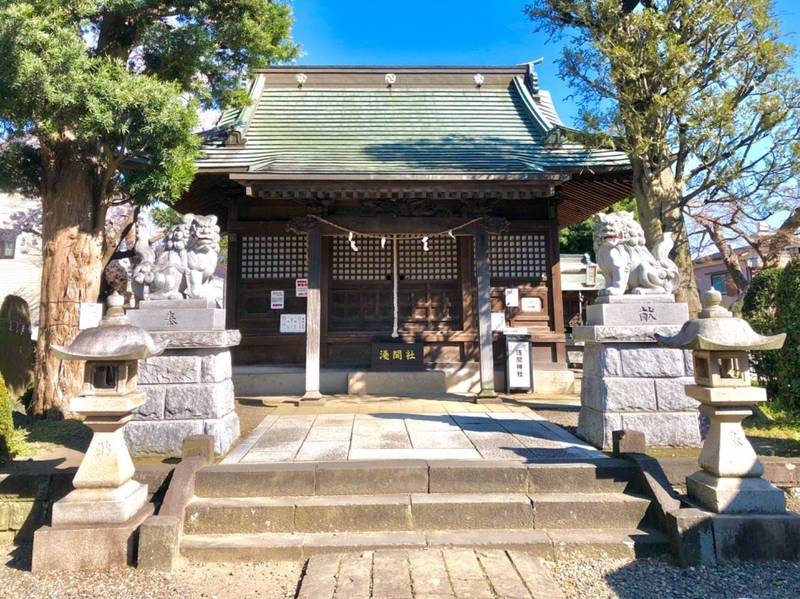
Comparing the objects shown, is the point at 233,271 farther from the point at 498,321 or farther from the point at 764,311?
the point at 764,311

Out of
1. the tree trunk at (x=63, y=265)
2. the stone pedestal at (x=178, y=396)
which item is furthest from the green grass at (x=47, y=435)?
the stone pedestal at (x=178, y=396)

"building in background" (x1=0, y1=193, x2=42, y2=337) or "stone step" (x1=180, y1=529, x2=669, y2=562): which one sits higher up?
"building in background" (x1=0, y1=193, x2=42, y2=337)

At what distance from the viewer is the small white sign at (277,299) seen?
9.21 metres

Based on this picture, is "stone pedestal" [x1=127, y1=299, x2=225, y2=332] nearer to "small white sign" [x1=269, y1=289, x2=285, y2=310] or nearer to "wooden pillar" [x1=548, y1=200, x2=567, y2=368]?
"small white sign" [x1=269, y1=289, x2=285, y2=310]

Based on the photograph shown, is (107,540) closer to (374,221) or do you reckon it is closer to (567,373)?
(374,221)

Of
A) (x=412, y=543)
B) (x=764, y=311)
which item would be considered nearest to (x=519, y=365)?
(x=764, y=311)

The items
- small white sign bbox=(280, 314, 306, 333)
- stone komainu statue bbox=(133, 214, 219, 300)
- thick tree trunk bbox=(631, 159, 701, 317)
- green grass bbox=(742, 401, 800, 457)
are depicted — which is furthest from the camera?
small white sign bbox=(280, 314, 306, 333)

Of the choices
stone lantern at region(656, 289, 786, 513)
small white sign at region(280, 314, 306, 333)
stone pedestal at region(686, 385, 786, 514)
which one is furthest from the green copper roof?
stone pedestal at region(686, 385, 786, 514)

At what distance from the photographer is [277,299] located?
9227 mm

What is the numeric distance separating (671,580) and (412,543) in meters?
1.95

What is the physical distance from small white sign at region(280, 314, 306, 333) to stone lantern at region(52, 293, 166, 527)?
5372 millimetres

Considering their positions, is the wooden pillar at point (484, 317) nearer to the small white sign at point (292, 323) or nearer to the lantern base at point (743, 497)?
the small white sign at point (292, 323)

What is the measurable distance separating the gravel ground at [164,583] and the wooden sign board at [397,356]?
5583 mm

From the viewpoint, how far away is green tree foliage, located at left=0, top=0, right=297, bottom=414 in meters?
5.52
